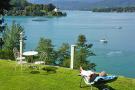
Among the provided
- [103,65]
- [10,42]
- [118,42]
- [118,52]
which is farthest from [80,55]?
[118,42]

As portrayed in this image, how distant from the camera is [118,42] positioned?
3344 inches

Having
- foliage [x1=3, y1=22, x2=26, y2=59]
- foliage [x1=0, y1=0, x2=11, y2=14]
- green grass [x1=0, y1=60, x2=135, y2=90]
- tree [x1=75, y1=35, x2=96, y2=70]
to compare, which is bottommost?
tree [x1=75, y1=35, x2=96, y2=70]

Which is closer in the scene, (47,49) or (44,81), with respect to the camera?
(44,81)

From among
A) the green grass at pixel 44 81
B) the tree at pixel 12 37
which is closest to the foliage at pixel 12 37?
the tree at pixel 12 37

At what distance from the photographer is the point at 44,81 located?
1267 centimetres

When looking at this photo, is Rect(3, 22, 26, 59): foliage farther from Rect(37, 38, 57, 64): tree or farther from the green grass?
the green grass

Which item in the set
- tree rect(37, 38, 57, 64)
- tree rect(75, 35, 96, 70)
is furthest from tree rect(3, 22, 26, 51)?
tree rect(75, 35, 96, 70)

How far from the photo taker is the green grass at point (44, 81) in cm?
1188

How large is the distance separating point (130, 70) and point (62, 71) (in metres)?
40.7

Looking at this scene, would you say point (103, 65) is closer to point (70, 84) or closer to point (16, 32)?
point (16, 32)

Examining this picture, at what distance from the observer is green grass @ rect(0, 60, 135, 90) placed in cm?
1188

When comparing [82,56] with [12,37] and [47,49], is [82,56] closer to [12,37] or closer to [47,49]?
[47,49]

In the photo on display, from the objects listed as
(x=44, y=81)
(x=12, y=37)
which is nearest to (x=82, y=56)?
(x=12, y=37)

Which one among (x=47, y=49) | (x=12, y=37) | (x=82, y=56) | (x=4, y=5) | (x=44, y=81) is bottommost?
(x=82, y=56)
